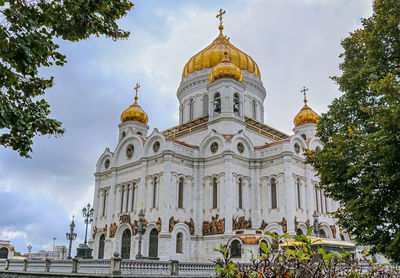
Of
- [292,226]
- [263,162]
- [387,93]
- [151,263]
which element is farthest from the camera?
[263,162]

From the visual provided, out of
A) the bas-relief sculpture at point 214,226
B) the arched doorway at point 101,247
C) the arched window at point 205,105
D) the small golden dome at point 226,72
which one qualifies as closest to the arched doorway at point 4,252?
the arched doorway at point 101,247

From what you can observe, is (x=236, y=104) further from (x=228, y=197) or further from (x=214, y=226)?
(x=214, y=226)

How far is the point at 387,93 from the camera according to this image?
30.7ft

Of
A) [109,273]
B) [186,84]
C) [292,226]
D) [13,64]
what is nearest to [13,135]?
[13,64]

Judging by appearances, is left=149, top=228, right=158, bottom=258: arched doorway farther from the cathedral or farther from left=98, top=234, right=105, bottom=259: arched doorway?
left=98, top=234, right=105, bottom=259: arched doorway

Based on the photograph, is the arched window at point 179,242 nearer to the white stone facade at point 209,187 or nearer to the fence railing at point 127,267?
the white stone facade at point 209,187

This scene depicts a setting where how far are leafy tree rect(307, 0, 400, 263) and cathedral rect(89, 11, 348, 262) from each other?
1183cm

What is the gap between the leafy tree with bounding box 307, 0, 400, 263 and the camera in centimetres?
924

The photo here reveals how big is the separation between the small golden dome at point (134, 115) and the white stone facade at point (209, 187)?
2427mm

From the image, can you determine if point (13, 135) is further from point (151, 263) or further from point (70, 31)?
point (151, 263)

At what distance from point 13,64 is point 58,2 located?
1.71m

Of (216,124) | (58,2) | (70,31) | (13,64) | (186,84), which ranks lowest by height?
(13,64)

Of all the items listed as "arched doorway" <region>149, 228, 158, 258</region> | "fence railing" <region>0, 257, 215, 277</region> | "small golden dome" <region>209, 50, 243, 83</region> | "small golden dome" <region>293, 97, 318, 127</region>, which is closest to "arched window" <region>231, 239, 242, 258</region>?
"arched doorway" <region>149, 228, 158, 258</region>

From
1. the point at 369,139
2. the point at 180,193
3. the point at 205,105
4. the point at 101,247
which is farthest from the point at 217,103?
the point at 369,139
